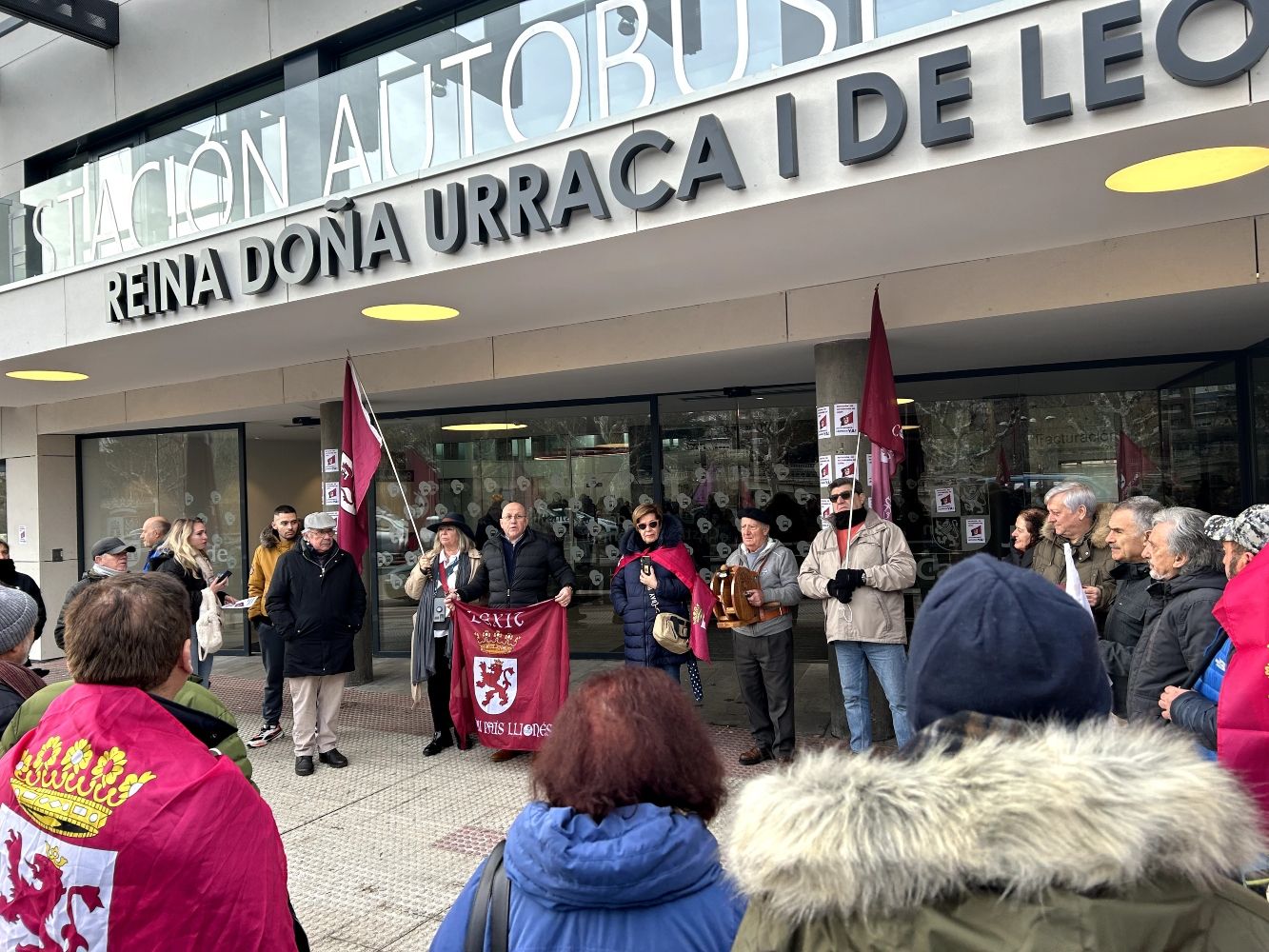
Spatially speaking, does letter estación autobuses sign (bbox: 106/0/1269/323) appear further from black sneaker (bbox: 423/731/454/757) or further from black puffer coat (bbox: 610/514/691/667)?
black sneaker (bbox: 423/731/454/757)

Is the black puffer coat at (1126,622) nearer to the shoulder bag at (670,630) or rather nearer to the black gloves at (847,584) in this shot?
the black gloves at (847,584)

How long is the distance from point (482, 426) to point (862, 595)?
5902 millimetres

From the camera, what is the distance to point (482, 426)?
10516 millimetres

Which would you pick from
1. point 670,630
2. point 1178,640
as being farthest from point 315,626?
point 1178,640

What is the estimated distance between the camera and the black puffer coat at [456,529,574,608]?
681 cm

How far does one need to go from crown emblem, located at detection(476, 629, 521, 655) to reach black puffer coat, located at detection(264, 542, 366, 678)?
92cm

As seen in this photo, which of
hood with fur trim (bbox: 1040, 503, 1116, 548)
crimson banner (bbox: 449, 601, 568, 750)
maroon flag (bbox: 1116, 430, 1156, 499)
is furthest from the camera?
maroon flag (bbox: 1116, 430, 1156, 499)

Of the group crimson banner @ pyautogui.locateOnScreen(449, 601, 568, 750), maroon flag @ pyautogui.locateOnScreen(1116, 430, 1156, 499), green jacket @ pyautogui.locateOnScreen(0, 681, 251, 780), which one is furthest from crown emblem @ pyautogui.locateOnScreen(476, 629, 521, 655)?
maroon flag @ pyautogui.locateOnScreen(1116, 430, 1156, 499)

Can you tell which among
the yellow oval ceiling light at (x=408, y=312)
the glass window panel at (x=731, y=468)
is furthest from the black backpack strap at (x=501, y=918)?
the glass window panel at (x=731, y=468)

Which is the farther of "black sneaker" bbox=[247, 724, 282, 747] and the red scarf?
"black sneaker" bbox=[247, 724, 282, 747]

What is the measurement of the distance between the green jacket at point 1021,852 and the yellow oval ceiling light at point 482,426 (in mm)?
9358

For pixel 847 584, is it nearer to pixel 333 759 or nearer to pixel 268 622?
pixel 333 759

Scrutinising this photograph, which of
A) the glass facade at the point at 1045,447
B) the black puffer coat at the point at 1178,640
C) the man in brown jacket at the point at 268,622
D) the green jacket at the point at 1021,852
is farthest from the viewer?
the glass facade at the point at 1045,447

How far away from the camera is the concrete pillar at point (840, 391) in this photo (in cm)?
671
